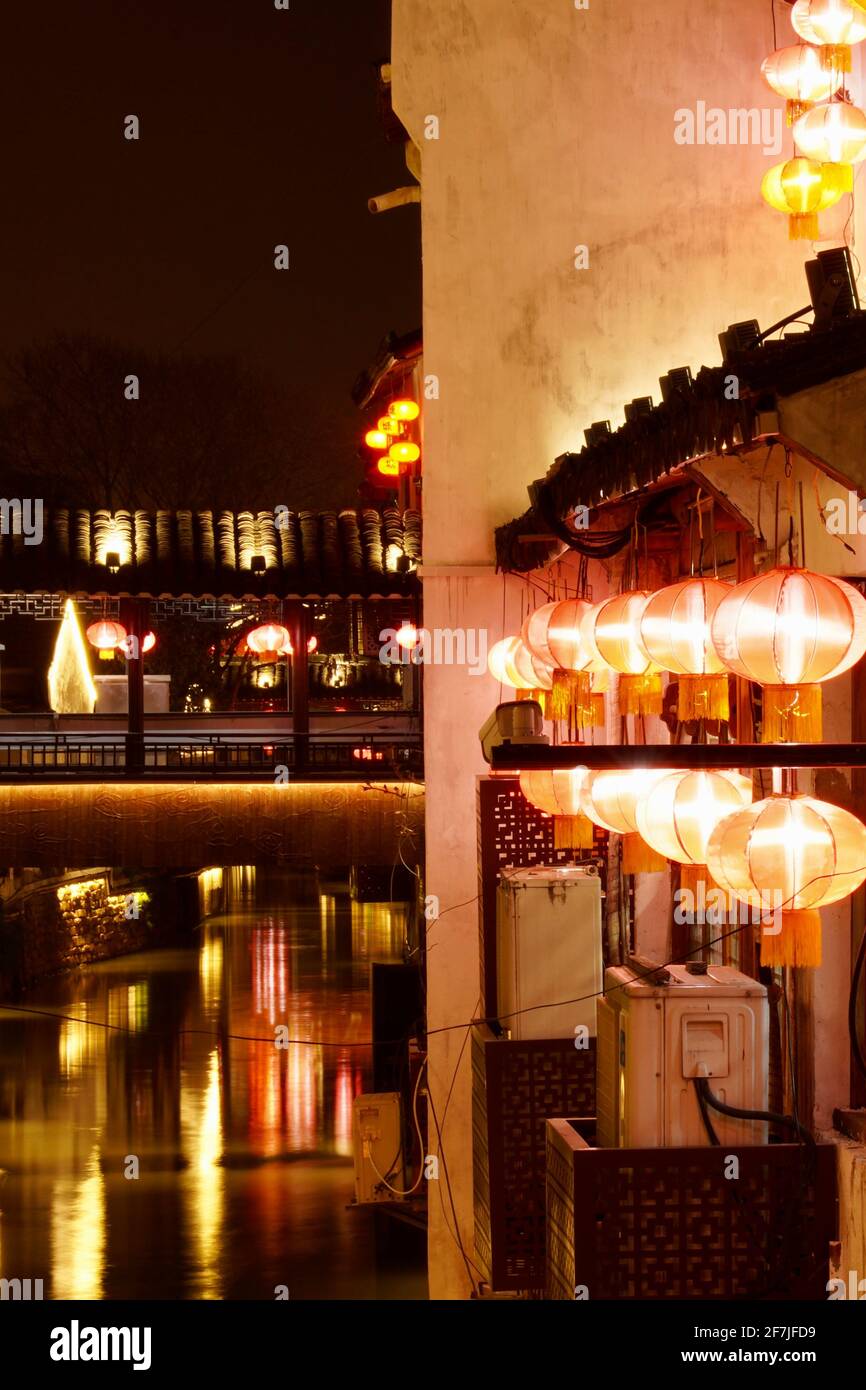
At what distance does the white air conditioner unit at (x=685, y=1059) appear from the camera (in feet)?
16.7

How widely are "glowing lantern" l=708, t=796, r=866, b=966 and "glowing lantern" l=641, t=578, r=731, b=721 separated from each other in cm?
105

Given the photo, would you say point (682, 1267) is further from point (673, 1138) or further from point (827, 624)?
point (827, 624)

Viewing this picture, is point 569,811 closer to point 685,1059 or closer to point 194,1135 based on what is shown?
point 685,1059

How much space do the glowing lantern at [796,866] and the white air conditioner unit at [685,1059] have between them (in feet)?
2.26

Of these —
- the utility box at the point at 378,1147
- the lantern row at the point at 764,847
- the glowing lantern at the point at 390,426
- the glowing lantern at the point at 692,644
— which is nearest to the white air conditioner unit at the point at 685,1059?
the lantern row at the point at 764,847

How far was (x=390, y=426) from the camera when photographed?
681 inches

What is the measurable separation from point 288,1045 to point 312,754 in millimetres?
7162

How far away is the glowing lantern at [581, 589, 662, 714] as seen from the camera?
632 centimetres

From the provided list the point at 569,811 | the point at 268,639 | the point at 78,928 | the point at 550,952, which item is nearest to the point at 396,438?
the point at 268,639

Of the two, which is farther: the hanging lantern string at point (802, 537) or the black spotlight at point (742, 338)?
the hanging lantern string at point (802, 537)

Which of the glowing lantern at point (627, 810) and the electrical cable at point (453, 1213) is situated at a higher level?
the glowing lantern at point (627, 810)

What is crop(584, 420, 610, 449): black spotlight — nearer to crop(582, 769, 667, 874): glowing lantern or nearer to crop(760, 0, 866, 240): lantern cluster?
crop(582, 769, 667, 874): glowing lantern

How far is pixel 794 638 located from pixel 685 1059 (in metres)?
1.64

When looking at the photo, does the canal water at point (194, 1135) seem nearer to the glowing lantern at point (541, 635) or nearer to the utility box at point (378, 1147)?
the utility box at point (378, 1147)
